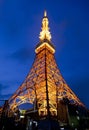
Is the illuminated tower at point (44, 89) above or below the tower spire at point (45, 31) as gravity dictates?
below

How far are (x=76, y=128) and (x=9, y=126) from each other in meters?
9.63

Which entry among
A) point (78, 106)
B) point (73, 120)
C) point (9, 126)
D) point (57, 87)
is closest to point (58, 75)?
point (57, 87)

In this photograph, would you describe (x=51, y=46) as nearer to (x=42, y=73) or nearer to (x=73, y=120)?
(x=42, y=73)

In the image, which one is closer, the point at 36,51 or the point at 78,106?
the point at 78,106

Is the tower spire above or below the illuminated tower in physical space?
above

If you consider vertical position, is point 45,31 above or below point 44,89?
above

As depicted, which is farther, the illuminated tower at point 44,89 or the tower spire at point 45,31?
the tower spire at point 45,31

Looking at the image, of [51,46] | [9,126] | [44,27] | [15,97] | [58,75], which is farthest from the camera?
[44,27]

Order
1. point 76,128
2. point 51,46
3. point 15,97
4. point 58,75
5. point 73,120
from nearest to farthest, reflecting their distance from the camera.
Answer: point 76,128 < point 73,120 < point 15,97 < point 58,75 < point 51,46

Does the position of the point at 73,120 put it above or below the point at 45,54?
below

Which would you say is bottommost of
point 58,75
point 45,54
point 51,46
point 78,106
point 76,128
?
point 76,128

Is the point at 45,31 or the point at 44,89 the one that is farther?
the point at 45,31

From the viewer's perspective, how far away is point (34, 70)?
958 inches

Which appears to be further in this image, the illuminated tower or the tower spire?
the tower spire
